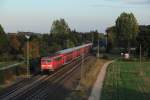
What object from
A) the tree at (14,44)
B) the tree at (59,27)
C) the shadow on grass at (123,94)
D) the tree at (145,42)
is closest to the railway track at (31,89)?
the shadow on grass at (123,94)

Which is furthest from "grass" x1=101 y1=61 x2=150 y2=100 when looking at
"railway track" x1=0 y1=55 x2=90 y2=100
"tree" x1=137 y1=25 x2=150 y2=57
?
"tree" x1=137 y1=25 x2=150 y2=57

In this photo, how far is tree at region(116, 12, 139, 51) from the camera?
10888cm

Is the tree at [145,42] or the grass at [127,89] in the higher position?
the tree at [145,42]

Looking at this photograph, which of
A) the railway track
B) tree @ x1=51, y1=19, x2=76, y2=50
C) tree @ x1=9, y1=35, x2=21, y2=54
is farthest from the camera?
tree @ x1=51, y1=19, x2=76, y2=50

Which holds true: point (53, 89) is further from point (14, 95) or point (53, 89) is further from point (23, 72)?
point (23, 72)

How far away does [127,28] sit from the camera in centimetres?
10906

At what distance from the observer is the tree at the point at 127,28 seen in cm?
10888

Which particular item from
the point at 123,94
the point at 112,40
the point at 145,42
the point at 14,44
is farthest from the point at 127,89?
the point at 112,40

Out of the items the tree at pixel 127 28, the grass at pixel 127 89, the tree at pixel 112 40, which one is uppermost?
the tree at pixel 127 28

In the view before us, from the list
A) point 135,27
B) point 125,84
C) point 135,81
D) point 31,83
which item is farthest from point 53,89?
point 135,27

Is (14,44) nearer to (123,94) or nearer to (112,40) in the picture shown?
(112,40)

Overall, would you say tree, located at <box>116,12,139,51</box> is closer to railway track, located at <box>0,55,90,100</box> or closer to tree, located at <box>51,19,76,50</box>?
tree, located at <box>51,19,76,50</box>

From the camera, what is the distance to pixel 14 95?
3822 centimetres

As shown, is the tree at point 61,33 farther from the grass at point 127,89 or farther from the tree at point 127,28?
the grass at point 127,89
